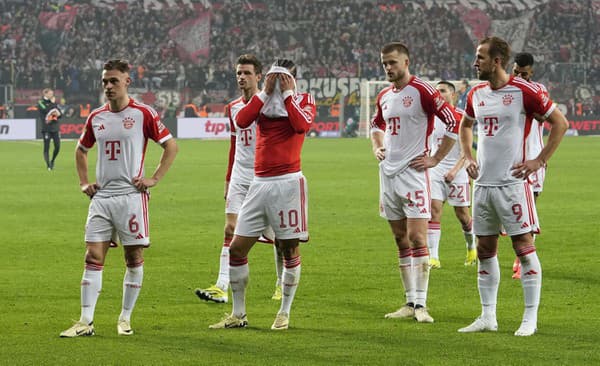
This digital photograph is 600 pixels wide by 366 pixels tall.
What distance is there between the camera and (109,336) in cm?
848

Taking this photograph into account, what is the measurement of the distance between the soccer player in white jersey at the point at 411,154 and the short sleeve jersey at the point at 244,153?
1643mm

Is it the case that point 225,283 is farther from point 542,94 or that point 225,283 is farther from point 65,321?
point 542,94

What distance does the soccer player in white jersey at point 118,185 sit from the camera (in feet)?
28.0

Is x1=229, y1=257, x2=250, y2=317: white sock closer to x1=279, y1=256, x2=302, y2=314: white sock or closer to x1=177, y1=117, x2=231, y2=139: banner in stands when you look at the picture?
x1=279, y1=256, x2=302, y2=314: white sock

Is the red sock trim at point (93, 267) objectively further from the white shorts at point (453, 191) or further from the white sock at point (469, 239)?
the white sock at point (469, 239)

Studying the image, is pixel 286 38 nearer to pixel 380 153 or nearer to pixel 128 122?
pixel 380 153

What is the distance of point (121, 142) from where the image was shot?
856 cm

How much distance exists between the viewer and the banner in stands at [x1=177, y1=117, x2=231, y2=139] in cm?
4947

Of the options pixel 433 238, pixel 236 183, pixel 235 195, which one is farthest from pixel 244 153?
pixel 433 238

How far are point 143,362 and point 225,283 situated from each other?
329 cm

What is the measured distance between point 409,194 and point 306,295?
1.93 metres

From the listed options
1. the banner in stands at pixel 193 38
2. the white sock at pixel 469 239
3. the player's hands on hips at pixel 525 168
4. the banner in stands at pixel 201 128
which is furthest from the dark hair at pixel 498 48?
the banner in stands at pixel 193 38

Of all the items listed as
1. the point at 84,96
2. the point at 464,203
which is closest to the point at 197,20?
the point at 84,96

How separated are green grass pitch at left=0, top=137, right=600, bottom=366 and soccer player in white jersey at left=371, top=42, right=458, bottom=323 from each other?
41 centimetres
